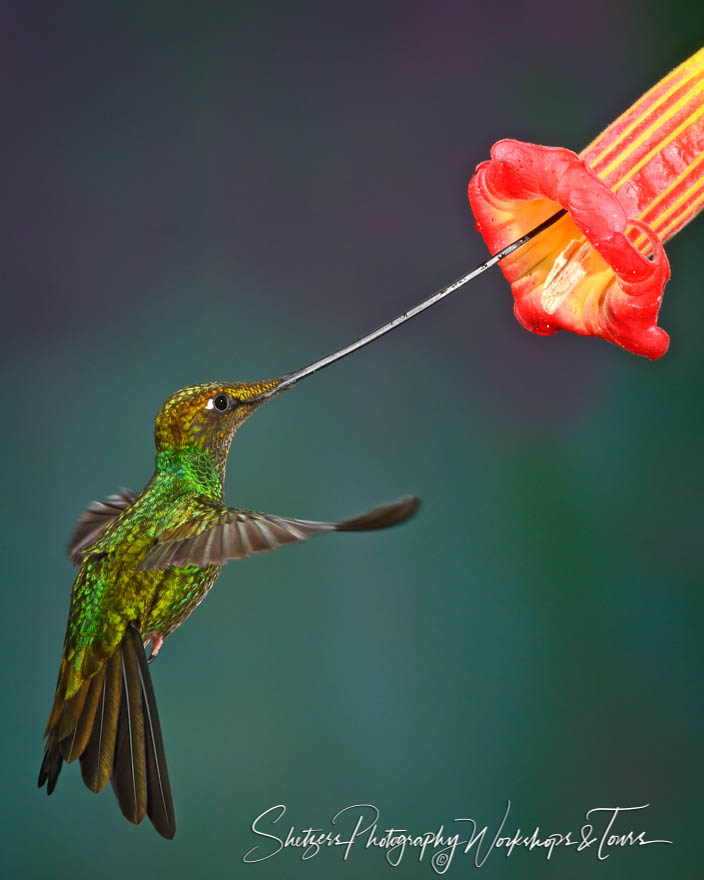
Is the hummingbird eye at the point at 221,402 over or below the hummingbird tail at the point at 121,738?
over

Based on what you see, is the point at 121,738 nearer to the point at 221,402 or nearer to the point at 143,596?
the point at 143,596

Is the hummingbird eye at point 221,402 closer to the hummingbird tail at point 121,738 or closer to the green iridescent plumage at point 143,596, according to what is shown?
the green iridescent plumage at point 143,596

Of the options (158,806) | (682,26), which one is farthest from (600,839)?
(682,26)

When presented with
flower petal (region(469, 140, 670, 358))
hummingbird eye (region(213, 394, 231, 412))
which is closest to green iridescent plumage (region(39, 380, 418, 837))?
hummingbird eye (region(213, 394, 231, 412))

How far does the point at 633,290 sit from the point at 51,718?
0.41 m

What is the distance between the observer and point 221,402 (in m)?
0.52

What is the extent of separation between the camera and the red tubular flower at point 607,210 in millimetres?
452

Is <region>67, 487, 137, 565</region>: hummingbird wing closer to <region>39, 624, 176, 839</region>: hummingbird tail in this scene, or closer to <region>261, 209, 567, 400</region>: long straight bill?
<region>39, 624, 176, 839</region>: hummingbird tail

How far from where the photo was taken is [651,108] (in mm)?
530

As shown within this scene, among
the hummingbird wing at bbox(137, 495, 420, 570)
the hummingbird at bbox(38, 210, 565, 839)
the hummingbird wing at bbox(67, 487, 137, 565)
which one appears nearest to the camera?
the hummingbird wing at bbox(137, 495, 420, 570)

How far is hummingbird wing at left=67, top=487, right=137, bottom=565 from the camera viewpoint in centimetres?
66

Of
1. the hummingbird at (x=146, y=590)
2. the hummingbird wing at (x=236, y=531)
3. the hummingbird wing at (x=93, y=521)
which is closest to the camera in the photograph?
the hummingbird wing at (x=236, y=531)

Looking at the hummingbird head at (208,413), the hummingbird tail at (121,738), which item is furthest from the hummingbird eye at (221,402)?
the hummingbird tail at (121,738)

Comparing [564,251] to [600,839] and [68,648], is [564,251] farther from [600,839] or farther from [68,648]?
[600,839]
